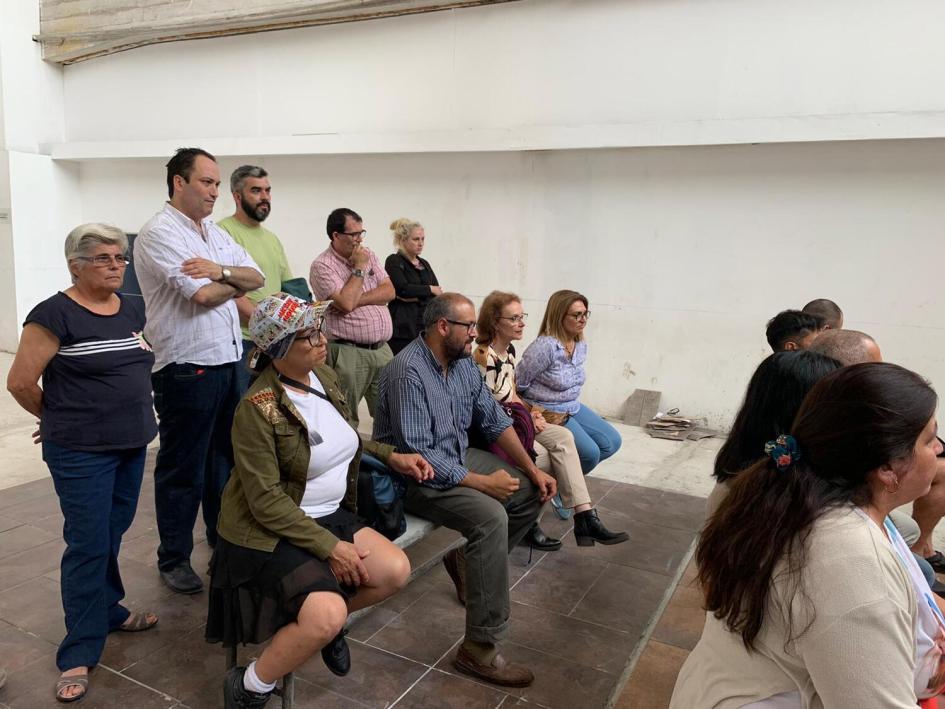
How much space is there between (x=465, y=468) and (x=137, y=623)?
4.72ft

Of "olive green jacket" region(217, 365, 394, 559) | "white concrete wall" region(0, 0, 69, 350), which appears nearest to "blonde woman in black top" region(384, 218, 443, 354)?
"olive green jacket" region(217, 365, 394, 559)

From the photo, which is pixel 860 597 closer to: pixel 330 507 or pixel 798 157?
pixel 330 507

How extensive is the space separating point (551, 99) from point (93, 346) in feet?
16.5

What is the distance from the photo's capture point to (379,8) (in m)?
7.02

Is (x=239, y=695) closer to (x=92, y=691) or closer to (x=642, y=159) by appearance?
(x=92, y=691)

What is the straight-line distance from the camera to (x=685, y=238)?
6273mm

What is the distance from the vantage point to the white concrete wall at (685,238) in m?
5.58

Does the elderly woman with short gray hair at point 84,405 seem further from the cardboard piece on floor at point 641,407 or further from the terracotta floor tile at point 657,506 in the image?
the cardboard piece on floor at point 641,407

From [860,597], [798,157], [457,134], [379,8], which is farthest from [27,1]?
[860,597]

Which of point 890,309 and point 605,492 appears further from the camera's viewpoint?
point 890,309

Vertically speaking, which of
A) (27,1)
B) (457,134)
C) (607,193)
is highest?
(27,1)

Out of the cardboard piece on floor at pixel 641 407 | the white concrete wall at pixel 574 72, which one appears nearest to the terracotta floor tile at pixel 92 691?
the cardboard piece on floor at pixel 641 407

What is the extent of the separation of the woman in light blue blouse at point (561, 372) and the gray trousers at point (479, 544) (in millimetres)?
1124

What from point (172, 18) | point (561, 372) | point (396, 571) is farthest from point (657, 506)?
point (172, 18)
